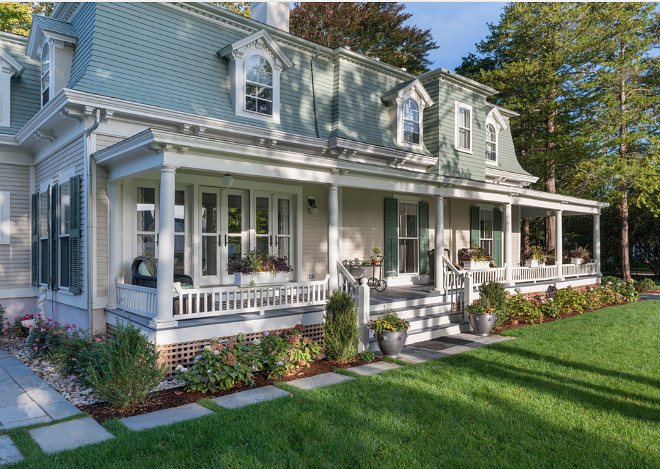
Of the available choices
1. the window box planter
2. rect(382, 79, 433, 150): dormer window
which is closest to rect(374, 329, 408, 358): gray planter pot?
the window box planter

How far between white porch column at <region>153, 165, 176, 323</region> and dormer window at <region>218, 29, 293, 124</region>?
11.0ft

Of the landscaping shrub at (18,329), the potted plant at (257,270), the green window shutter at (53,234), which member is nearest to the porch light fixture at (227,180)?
the potted plant at (257,270)

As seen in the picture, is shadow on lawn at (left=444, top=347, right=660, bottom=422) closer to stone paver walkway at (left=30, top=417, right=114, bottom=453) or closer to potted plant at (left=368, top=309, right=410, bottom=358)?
potted plant at (left=368, top=309, right=410, bottom=358)

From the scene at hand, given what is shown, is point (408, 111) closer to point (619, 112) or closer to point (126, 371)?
point (126, 371)

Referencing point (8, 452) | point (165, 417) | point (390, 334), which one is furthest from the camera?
point (390, 334)

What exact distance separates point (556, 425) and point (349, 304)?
3200 millimetres

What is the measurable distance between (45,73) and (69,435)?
741 cm

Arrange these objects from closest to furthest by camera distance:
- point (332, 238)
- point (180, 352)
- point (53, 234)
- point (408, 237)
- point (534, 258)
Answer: point (180, 352) → point (332, 238) → point (53, 234) → point (408, 237) → point (534, 258)

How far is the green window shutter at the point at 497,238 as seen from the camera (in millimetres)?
14203

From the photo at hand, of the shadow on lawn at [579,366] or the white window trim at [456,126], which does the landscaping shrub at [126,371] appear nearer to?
the shadow on lawn at [579,366]

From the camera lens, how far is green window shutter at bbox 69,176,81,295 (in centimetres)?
727

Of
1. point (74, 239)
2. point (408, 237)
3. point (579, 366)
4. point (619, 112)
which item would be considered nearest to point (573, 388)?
point (579, 366)

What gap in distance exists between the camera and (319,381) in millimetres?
5801

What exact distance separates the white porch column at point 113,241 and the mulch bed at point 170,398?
7.85ft
